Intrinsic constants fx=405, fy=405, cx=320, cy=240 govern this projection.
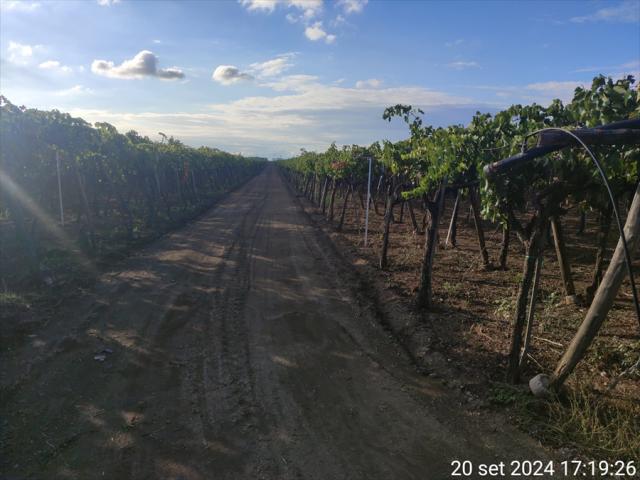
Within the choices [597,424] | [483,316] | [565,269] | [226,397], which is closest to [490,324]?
[483,316]

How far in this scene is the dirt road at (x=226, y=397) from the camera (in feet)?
12.7

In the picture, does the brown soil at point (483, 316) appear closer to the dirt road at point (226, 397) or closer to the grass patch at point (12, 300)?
the dirt road at point (226, 397)

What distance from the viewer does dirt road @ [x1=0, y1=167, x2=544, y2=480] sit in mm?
3875

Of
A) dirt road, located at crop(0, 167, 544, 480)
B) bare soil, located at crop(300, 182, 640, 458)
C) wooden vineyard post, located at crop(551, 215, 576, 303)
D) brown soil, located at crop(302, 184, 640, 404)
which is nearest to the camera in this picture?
dirt road, located at crop(0, 167, 544, 480)

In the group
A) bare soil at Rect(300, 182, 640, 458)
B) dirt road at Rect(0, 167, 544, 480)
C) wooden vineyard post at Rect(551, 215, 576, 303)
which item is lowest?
dirt road at Rect(0, 167, 544, 480)

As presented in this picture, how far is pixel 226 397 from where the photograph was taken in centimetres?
488

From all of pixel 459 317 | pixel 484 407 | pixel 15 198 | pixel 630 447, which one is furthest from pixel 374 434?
pixel 15 198

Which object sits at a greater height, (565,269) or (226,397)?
(565,269)

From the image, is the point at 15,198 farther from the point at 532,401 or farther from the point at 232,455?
the point at 532,401

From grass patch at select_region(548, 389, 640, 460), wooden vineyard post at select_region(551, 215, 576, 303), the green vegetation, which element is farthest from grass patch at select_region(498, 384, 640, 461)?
the green vegetation

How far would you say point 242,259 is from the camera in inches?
455

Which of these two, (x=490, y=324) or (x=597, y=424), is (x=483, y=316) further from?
(x=597, y=424)

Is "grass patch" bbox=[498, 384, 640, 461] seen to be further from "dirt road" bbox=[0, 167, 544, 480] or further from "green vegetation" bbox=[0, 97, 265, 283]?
"green vegetation" bbox=[0, 97, 265, 283]

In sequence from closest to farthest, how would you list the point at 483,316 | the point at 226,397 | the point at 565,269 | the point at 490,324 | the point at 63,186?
the point at 226,397
the point at 490,324
the point at 483,316
the point at 565,269
the point at 63,186
